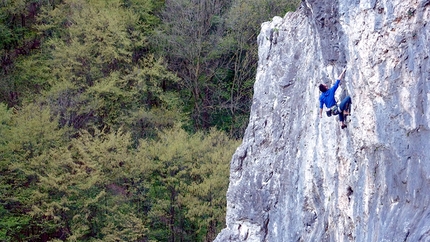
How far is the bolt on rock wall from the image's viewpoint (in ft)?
19.5

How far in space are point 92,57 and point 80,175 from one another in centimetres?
797

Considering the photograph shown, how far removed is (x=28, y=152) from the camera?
18.7 m

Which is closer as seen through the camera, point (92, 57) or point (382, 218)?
point (382, 218)

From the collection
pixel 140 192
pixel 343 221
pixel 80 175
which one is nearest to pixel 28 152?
pixel 80 175

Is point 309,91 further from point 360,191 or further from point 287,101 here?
point 360,191

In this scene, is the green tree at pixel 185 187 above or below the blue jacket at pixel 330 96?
below

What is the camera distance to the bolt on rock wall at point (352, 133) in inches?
234

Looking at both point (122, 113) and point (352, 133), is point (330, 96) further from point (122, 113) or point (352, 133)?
point (122, 113)

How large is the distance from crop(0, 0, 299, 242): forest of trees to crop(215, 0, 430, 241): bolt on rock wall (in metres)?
7.43

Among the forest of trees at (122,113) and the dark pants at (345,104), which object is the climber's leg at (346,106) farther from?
the forest of trees at (122,113)

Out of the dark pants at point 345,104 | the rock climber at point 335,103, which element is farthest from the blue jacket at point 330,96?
the dark pants at point 345,104

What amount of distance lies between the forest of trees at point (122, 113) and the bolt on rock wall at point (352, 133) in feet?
24.4

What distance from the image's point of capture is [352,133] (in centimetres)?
745

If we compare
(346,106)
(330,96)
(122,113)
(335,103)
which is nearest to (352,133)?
(346,106)
